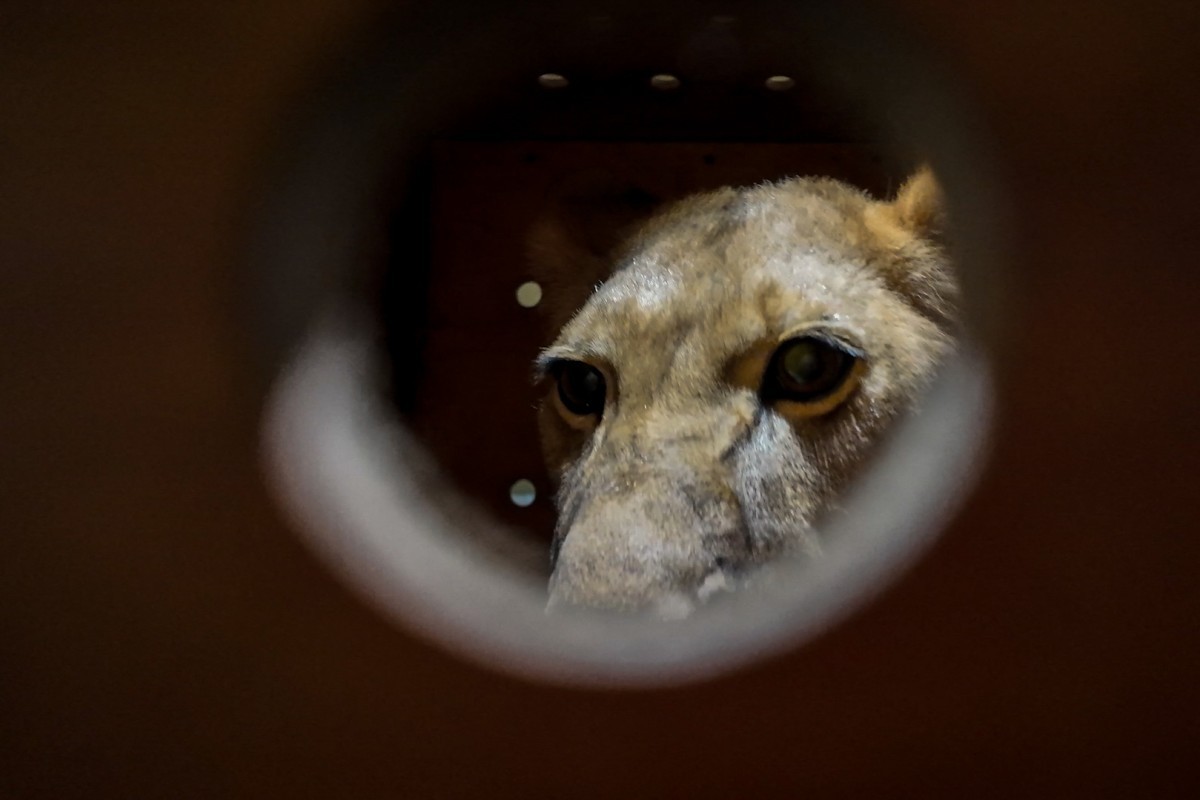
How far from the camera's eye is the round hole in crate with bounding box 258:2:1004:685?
0.87 metres

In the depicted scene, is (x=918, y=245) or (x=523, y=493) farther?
(x=523, y=493)

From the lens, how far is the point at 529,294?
5.77ft

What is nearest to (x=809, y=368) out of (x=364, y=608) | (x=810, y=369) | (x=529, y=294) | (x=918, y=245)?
(x=810, y=369)

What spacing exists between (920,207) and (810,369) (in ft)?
0.93

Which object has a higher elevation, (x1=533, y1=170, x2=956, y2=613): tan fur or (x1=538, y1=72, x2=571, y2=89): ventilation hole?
(x1=538, y1=72, x2=571, y2=89): ventilation hole

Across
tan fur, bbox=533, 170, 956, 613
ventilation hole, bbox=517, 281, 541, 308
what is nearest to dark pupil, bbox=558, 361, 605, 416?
tan fur, bbox=533, 170, 956, 613

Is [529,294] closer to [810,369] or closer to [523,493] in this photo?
[523,493]

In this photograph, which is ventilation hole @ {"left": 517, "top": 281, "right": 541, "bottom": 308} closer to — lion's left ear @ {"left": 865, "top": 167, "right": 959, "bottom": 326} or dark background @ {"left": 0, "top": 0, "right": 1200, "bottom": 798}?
lion's left ear @ {"left": 865, "top": 167, "right": 959, "bottom": 326}

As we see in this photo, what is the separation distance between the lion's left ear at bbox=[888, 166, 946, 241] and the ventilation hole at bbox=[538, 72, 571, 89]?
521mm

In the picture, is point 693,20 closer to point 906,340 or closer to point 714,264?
point 714,264

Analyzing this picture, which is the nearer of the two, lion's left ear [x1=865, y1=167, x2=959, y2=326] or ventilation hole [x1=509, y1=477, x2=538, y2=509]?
lion's left ear [x1=865, y1=167, x2=959, y2=326]

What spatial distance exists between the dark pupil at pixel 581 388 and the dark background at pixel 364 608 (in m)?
0.55

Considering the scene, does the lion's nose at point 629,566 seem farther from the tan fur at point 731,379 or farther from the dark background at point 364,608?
the dark background at point 364,608

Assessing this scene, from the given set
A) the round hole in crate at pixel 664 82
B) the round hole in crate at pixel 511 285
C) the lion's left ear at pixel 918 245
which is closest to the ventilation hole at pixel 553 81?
the round hole in crate at pixel 511 285
